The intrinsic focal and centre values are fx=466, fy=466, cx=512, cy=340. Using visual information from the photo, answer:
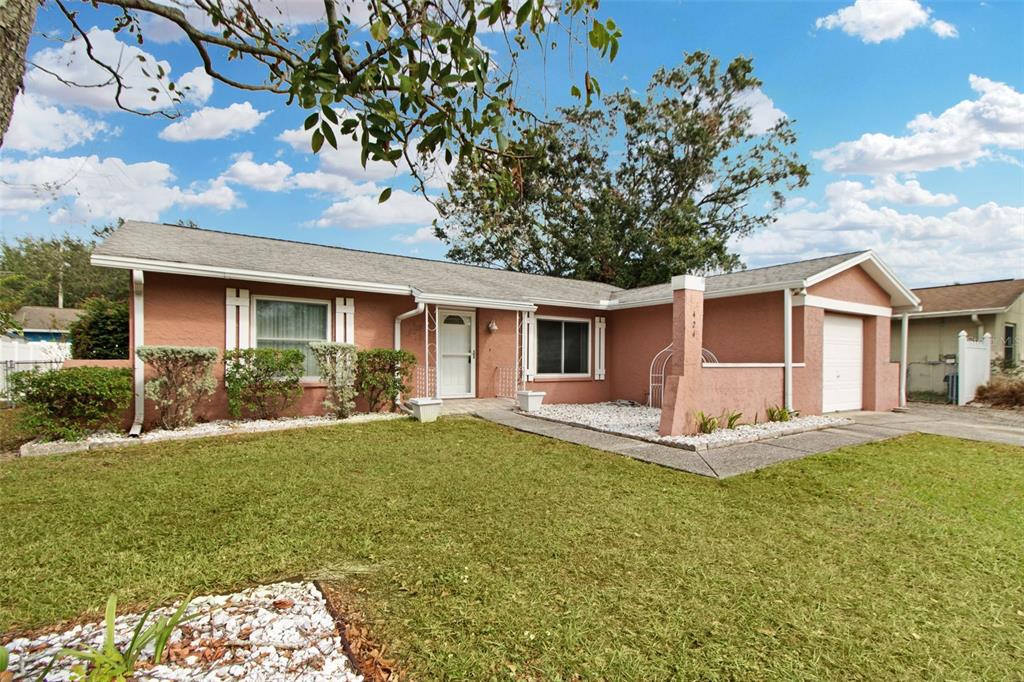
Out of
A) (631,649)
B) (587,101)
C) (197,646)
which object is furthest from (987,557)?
(197,646)

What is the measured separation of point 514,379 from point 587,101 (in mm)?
9505

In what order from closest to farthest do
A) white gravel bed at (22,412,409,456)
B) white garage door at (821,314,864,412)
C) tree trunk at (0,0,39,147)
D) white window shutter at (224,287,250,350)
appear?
tree trunk at (0,0,39,147), white gravel bed at (22,412,409,456), white window shutter at (224,287,250,350), white garage door at (821,314,864,412)

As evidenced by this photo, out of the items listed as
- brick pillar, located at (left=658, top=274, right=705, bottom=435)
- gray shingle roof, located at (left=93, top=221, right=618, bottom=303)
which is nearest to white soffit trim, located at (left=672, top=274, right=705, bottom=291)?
brick pillar, located at (left=658, top=274, right=705, bottom=435)

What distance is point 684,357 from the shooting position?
7480 mm

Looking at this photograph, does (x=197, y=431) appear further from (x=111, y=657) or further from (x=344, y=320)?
(x=111, y=657)

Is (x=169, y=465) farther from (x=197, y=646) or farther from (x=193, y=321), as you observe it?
(x=197, y=646)

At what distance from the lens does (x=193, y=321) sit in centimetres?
807

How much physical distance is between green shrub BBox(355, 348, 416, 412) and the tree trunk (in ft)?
25.1

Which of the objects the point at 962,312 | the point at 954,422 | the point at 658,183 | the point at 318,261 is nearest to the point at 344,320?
the point at 318,261

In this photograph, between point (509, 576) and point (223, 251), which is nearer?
point (509, 576)

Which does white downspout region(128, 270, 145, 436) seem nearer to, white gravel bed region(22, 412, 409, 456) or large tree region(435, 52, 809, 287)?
white gravel bed region(22, 412, 409, 456)

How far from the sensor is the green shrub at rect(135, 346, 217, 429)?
7.16 meters

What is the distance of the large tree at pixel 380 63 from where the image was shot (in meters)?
1.83

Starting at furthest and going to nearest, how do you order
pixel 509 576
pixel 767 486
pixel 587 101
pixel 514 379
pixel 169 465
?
pixel 514 379
pixel 169 465
pixel 767 486
pixel 509 576
pixel 587 101
